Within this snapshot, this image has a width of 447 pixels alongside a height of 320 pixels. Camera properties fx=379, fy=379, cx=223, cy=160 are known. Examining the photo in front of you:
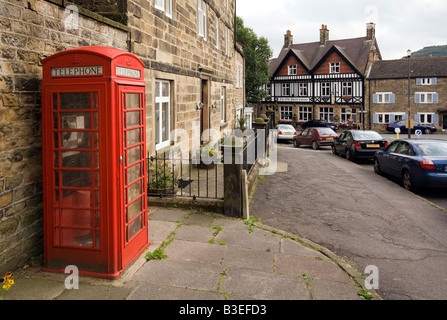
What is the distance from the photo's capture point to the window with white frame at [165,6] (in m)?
9.35

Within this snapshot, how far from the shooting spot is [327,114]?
162 ft

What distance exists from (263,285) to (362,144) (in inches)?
570

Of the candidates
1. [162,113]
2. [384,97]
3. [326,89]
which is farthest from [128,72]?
[326,89]

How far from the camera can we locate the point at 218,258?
210 inches

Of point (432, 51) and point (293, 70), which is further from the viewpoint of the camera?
point (432, 51)

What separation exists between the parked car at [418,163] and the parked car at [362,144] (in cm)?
430

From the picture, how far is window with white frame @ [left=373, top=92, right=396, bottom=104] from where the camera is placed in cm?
4594

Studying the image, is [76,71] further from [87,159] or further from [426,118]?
[426,118]

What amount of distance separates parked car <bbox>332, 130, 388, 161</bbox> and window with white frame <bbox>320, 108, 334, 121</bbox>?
1210 inches

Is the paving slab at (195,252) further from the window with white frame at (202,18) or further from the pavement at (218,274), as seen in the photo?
the window with white frame at (202,18)

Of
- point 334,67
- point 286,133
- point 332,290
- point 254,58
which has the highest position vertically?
point 254,58

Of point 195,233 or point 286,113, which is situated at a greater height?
point 286,113
